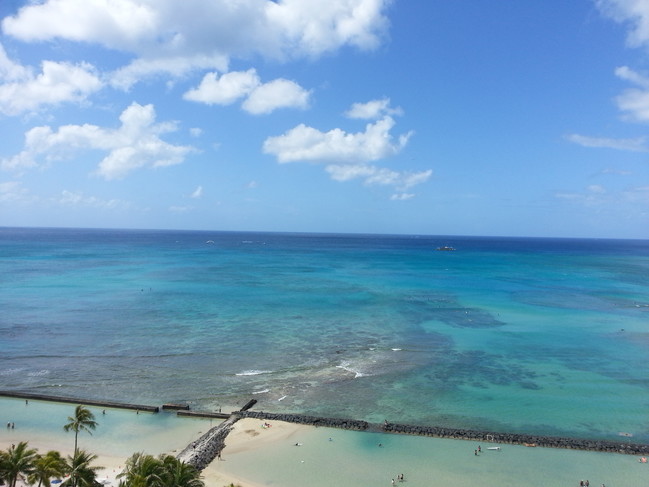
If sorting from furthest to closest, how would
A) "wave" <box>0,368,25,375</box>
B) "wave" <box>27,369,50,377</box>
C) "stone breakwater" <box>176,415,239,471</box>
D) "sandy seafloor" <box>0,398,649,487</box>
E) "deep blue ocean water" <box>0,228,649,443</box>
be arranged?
"wave" <box>0,368,25,375</box> → "wave" <box>27,369,50,377</box> → "deep blue ocean water" <box>0,228,649,443</box> → "stone breakwater" <box>176,415,239,471</box> → "sandy seafloor" <box>0,398,649,487</box>

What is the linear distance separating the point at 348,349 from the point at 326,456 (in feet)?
71.5

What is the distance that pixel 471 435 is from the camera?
3133 centimetres

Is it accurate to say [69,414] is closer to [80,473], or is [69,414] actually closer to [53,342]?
[80,473]

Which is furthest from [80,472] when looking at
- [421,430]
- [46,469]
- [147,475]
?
[421,430]

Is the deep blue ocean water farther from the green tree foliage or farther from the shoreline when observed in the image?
the green tree foliage

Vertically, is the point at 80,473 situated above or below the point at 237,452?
above

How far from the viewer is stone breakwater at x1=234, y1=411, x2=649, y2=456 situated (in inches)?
1176

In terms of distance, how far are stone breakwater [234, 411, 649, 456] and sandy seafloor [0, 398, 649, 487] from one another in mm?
557

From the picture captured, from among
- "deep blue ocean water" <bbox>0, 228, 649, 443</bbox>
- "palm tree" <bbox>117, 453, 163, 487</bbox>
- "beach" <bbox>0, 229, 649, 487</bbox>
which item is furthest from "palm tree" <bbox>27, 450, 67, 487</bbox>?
"deep blue ocean water" <bbox>0, 228, 649, 443</bbox>

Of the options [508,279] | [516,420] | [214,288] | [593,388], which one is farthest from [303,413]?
[508,279]

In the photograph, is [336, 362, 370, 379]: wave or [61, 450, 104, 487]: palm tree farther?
[336, 362, 370, 379]: wave

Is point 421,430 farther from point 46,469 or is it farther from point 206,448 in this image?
point 46,469

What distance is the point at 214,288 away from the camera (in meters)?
87.9

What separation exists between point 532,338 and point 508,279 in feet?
194
